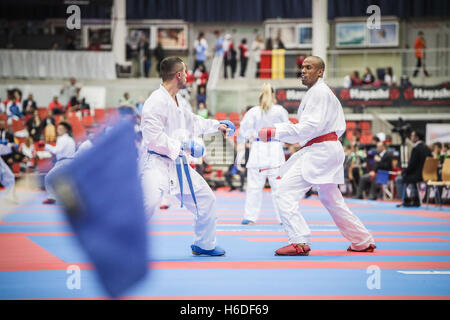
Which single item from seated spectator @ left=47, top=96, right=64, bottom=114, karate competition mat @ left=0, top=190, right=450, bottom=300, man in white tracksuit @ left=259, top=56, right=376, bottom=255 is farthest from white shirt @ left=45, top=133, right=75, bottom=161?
seated spectator @ left=47, top=96, right=64, bottom=114

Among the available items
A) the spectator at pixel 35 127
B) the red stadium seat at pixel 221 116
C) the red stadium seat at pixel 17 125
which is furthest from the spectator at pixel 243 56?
the red stadium seat at pixel 17 125

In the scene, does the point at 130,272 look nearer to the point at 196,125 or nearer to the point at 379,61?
the point at 196,125

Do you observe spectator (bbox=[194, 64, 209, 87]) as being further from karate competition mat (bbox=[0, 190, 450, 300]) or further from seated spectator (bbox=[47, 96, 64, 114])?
karate competition mat (bbox=[0, 190, 450, 300])

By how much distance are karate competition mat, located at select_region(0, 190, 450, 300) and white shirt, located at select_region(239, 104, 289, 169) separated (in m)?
0.91

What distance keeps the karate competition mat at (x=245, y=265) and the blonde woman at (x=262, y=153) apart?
1.39 ft

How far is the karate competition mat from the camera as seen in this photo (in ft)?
13.2

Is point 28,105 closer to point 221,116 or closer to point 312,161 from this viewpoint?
point 221,116

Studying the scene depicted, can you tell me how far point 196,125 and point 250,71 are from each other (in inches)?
752

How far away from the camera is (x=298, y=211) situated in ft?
19.0

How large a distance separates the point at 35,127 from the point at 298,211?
46.9 ft

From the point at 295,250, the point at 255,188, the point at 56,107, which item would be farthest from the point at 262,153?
the point at 56,107

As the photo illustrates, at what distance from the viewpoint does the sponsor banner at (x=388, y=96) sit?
20.0m

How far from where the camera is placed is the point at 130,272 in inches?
81.8
